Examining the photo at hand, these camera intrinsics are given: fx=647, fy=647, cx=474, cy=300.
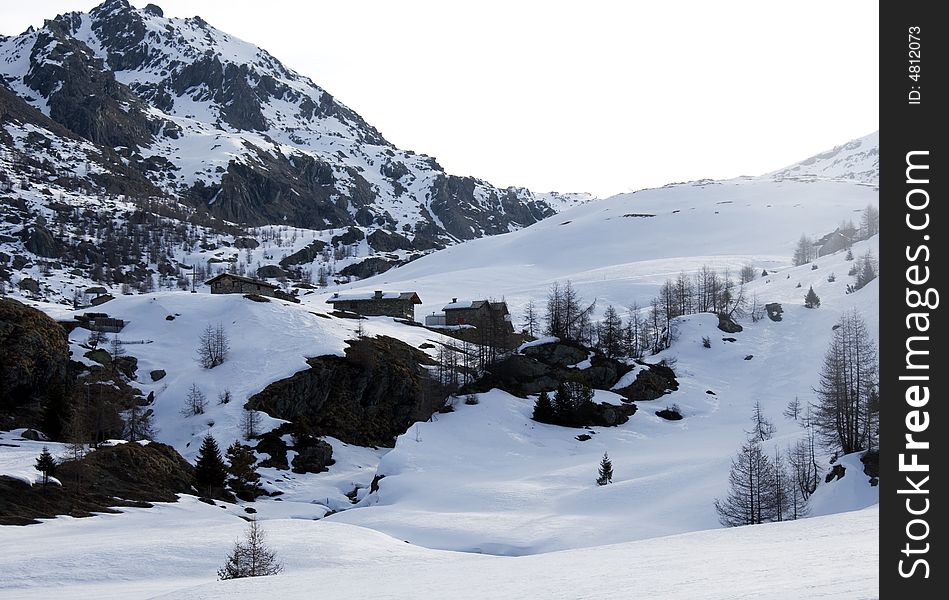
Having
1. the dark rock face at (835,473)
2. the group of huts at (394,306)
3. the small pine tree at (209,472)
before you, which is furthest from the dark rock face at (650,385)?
the small pine tree at (209,472)

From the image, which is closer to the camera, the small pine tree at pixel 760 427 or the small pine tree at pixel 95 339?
the small pine tree at pixel 760 427

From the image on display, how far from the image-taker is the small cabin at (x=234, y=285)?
116m

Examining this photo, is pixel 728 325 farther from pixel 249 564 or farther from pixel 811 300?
pixel 249 564

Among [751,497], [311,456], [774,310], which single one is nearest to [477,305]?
[774,310]

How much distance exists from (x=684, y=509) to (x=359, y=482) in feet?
108

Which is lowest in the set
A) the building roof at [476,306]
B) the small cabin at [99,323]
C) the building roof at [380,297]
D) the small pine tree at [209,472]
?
the small pine tree at [209,472]

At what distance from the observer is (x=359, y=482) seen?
210 ft

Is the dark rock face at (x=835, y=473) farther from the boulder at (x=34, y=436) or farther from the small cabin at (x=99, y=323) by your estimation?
the small cabin at (x=99, y=323)

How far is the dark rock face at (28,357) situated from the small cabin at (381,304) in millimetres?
48147

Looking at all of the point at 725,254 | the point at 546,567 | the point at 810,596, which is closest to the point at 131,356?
the point at 546,567
